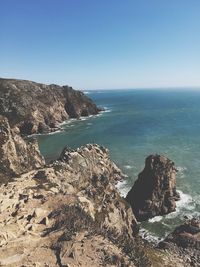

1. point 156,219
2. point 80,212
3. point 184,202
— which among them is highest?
point 80,212

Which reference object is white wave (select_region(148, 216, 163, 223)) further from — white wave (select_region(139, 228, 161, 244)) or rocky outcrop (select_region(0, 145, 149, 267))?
rocky outcrop (select_region(0, 145, 149, 267))

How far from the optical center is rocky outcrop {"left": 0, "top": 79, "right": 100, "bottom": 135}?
440ft

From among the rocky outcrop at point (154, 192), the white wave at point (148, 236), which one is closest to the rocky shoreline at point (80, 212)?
the rocky outcrop at point (154, 192)

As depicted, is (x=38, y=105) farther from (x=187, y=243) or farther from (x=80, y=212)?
(x=80, y=212)

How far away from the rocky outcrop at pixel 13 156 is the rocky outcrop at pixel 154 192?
20.0 meters

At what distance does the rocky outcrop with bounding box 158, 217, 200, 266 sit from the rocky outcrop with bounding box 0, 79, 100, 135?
95.3m

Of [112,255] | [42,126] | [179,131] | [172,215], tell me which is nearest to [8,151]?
[172,215]

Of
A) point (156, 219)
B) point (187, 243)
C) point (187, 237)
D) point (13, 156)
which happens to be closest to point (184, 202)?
point (156, 219)

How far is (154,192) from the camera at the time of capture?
57188 millimetres

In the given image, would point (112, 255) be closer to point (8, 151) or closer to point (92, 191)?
point (92, 191)

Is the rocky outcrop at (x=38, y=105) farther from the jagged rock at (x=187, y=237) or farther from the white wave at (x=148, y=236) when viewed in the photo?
the jagged rock at (x=187, y=237)

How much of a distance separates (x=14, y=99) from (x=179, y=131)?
246 ft

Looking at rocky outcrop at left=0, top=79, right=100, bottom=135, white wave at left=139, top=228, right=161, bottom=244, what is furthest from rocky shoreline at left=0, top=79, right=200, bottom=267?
rocky outcrop at left=0, top=79, right=100, bottom=135

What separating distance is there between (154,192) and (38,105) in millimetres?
104722
